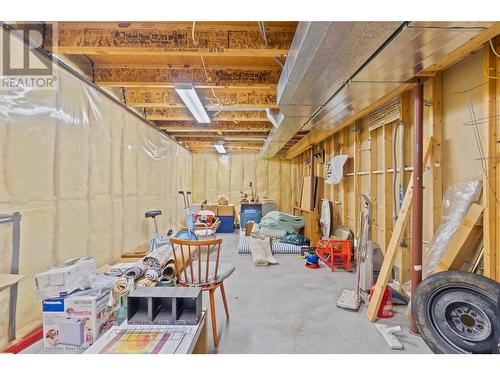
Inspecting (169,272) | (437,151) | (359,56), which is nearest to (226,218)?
(169,272)

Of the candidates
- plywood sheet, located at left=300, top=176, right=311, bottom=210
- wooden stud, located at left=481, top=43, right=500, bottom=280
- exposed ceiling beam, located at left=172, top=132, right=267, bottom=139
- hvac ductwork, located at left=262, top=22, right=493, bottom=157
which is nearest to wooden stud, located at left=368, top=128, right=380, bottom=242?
hvac ductwork, located at left=262, top=22, right=493, bottom=157

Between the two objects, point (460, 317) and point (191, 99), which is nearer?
point (460, 317)

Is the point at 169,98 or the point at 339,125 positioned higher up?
the point at 169,98

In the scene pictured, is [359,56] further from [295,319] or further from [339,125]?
[339,125]

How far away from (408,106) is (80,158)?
3743mm

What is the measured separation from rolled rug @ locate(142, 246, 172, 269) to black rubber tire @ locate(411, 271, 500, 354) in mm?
2517

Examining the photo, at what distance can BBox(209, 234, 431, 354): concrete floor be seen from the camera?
2006 mm

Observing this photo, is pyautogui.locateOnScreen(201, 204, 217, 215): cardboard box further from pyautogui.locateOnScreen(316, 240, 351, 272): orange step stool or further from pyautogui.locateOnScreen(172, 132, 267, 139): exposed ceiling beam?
pyautogui.locateOnScreen(316, 240, 351, 272): orange step stool

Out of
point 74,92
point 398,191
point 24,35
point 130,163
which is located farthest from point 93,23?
point 398,191

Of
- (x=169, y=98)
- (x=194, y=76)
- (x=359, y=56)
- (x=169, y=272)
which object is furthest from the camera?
(x=169, y=98)

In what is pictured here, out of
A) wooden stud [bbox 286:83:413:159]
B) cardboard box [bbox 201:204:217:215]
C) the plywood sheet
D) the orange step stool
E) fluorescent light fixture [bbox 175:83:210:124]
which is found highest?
fluorescent light fixture [bbox 175:83:210:124]

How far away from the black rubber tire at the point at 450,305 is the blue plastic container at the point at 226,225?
224 inches

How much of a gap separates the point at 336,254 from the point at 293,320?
1.82 metres

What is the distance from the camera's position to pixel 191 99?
3.28 meters
